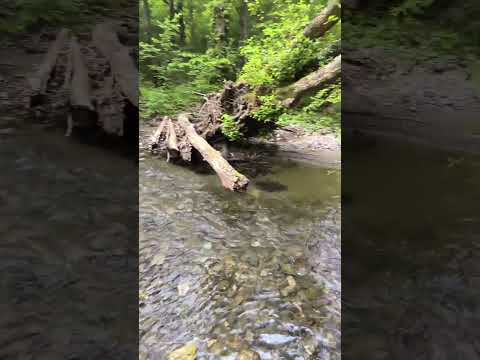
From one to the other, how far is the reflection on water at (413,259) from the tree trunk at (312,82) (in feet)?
5.19

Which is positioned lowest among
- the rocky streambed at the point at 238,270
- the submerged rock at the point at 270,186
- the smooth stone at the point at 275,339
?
the smooth stone at the point at 275,339

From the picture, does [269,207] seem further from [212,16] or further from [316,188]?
[212,16]

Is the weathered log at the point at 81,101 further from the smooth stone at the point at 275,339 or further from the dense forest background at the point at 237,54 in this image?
the smooth stone at the point at 275,339

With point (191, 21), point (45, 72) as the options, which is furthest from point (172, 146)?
point (191, 21)

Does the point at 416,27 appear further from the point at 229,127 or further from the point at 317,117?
the point at 229,127

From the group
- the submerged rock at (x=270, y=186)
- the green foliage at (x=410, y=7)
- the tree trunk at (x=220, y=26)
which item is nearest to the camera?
the green foliage at (x=410, y=7)

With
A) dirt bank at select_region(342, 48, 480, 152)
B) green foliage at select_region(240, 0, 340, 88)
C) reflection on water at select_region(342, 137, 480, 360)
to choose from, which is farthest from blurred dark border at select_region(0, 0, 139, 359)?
dirt bank at select_region(342, 48, 480, 152)

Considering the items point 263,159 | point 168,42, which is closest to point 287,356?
point 263,159

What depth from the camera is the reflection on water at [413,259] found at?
1.61 meters

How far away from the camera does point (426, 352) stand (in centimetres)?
154

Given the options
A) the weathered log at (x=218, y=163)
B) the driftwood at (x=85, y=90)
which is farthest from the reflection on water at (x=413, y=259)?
the driftwood at (x=85, y=90)

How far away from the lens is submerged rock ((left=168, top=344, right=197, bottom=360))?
5.16 feet

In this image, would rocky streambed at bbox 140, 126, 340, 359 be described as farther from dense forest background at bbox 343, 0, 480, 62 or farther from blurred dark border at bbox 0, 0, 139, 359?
dense forest background at bbox 343, 0, 480, 62

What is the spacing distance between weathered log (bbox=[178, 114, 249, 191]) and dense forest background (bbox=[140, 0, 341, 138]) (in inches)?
26.4
